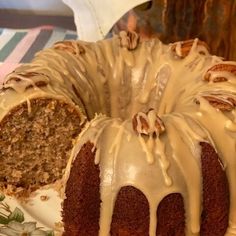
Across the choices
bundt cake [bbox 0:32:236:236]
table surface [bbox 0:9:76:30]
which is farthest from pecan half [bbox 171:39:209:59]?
table surface [bbox 0:9:76:30]

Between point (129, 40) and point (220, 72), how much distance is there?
27cm

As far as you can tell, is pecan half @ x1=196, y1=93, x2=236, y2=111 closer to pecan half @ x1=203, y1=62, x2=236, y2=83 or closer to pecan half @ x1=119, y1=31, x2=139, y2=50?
pecan half @ x1=203, y1=62, x2=236, y2=83

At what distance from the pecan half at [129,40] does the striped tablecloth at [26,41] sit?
603 mm

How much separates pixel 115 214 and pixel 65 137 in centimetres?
31

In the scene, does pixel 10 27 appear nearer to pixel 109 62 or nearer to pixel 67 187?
pixel 109 62

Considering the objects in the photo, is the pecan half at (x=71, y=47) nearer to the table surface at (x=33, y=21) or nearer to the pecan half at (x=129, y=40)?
the pecan half at (x=129, y=40)

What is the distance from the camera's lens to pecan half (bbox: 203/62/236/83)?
1304mm

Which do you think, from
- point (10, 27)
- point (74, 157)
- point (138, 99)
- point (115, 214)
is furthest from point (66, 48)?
point (10, 27)

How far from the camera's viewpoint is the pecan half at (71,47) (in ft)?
4.78

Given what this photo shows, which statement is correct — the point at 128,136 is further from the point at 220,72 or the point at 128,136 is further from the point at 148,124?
the point at 220,72

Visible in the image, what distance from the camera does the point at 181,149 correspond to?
44.6 inches

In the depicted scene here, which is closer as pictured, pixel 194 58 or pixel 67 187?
pixel 67 187

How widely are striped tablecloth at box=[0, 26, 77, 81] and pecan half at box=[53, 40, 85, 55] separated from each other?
55 cm

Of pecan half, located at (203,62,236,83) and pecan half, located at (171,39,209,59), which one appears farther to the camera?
pecan half, located at (171,39,209,59)
